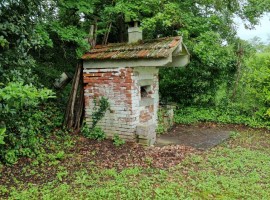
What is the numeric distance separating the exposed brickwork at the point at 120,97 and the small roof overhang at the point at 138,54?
196 millimetres

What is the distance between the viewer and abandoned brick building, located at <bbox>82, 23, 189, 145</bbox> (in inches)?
269

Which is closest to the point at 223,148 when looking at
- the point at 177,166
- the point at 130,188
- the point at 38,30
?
the point at 177,166

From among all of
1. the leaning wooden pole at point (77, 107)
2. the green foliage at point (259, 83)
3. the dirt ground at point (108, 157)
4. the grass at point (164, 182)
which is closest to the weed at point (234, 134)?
the dirt ground at point (108, 157)

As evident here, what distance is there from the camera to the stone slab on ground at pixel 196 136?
764cm

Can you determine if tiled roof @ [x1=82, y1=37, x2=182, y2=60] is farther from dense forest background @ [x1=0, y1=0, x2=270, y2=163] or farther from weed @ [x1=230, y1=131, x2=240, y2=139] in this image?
weed @ [x1=230, y1=131, x2=240, y2=139]

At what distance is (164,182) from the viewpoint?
5012 millimetres

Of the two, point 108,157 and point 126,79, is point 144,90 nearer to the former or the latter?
point 126,79

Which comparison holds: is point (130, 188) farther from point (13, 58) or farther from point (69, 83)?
point (69, 83)

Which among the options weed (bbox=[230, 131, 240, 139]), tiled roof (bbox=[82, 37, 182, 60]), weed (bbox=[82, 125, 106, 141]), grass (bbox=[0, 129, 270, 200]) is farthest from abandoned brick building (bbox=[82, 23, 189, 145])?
weed (bbox=[230, 131, 240, 139])

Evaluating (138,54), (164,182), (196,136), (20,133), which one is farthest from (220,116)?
(20,133)

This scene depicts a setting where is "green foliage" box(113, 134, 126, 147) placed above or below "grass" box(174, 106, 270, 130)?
below

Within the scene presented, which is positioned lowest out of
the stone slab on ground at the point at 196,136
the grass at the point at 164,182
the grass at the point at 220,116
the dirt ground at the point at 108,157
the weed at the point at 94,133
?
the grass at the point at 164,182

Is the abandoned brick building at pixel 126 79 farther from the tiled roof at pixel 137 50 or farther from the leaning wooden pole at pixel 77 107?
the leaning wooden pole at pixel 77 107

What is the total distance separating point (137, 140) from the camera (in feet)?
23.5
